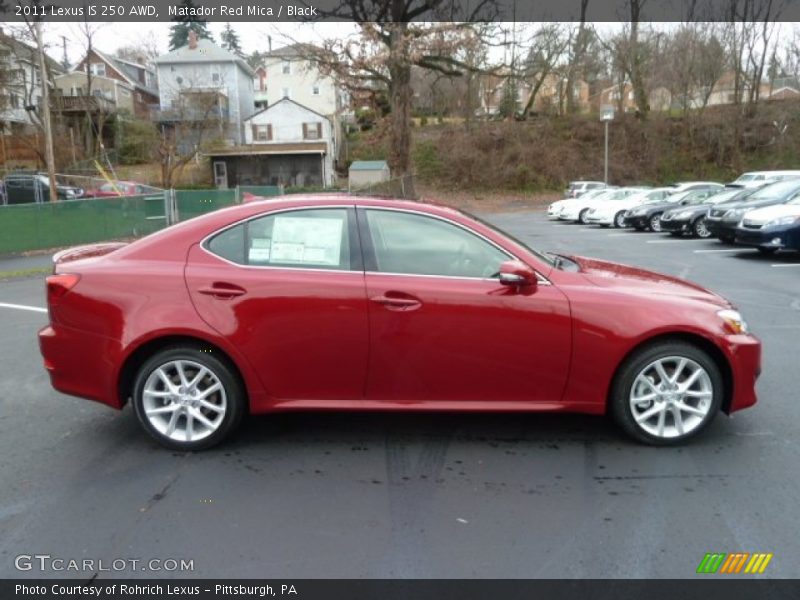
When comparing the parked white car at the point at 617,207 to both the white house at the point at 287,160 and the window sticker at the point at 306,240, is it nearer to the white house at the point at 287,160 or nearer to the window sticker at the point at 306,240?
the window sticker at the point at 306,240

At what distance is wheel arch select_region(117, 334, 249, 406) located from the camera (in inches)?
155

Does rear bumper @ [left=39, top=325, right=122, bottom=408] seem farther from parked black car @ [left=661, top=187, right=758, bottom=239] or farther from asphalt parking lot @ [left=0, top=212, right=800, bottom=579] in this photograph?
parked black car @ [left=661, top=187, right=758, bottom=239]

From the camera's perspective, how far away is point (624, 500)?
3406mm

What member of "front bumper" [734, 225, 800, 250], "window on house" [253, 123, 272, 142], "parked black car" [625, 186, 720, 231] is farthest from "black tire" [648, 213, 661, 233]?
"window on house" [253, 123, 272, 142]

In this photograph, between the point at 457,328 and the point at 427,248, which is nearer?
the point at 457,328

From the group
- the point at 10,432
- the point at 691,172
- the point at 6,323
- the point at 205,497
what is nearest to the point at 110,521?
the point at 205,497

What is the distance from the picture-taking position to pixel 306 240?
4031 millimetres

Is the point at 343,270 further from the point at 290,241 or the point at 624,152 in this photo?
the point at 624,152

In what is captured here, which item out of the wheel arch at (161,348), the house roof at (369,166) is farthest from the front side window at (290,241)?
the house roof at (369,166)

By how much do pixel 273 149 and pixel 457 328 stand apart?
1738 inches

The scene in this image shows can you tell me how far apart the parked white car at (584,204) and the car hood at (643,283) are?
68.7 feet

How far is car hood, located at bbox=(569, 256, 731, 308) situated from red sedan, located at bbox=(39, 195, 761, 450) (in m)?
0.03

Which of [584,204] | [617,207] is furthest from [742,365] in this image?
[584,204]

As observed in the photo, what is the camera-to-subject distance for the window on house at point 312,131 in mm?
47469
